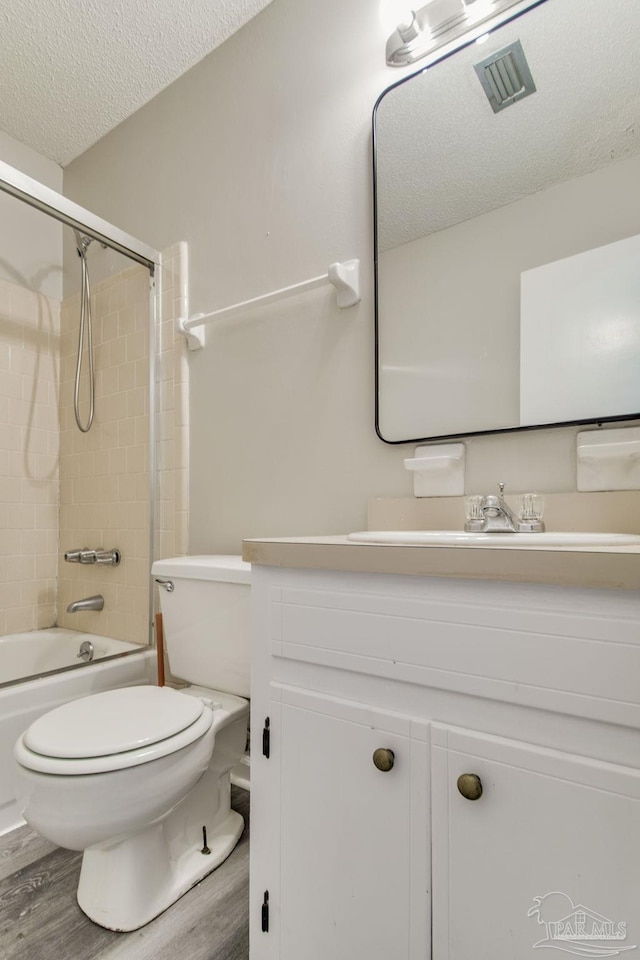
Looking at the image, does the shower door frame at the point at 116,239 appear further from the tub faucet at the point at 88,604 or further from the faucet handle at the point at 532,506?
the faucet handle at the point at 532,506

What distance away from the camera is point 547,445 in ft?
3.81

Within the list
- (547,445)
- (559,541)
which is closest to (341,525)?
(547,445)

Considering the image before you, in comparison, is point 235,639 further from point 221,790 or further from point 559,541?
point 559,541

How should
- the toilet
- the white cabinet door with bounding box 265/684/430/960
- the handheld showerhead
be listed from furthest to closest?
the handheld showerhead
the toilet
the white cabinet door with bounding box 265/684/430/960

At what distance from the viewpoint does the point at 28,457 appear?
2.24 m

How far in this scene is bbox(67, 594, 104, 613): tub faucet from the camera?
202 centimetres

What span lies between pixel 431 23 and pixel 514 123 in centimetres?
39

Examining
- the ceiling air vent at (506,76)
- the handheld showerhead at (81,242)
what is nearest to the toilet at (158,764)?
the ceiling air vent at (506,76)

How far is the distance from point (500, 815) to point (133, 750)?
2.32 ft

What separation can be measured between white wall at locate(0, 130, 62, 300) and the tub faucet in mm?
1422

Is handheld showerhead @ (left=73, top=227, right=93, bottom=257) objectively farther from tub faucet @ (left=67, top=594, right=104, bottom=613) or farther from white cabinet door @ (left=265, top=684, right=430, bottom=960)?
white cabinet door @ (left=265, top=684, right=430, bottom=960)

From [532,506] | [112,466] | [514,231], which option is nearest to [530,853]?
[532,506]

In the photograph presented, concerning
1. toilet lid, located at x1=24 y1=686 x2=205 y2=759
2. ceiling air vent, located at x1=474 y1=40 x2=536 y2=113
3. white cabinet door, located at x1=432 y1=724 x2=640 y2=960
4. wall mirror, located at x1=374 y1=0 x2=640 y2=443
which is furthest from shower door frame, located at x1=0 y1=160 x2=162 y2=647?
white cabinet door, located at x1=432 y1=724 x2=640 y2=960

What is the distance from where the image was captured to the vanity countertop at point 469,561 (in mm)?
636
